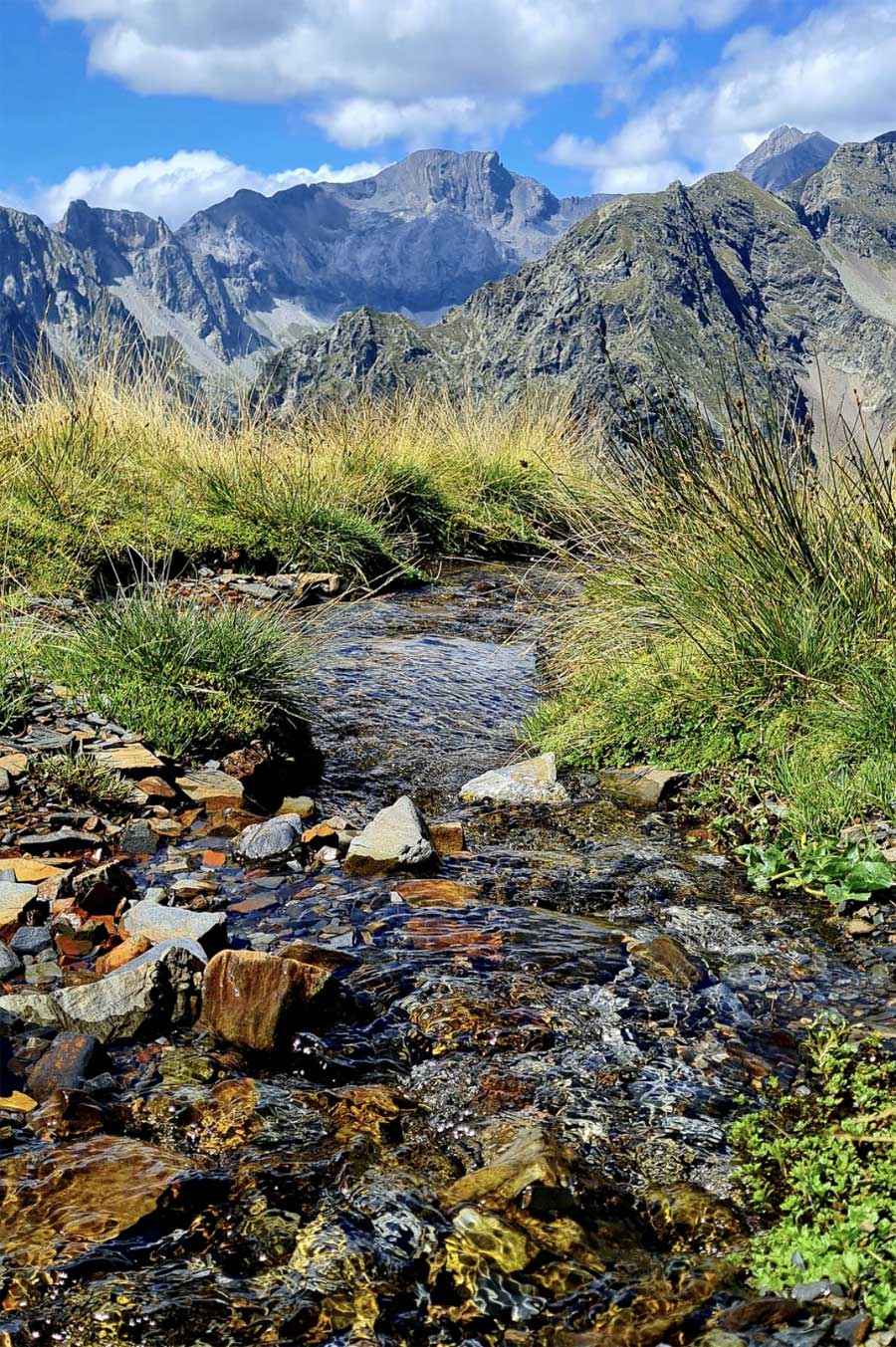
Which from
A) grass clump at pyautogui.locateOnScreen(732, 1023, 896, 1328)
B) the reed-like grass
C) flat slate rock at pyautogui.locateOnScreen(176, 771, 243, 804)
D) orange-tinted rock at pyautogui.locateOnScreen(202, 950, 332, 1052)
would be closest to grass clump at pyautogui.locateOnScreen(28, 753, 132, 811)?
flat slate rock at pyautogui.locateOnScreen(176, 771, 243, 804)

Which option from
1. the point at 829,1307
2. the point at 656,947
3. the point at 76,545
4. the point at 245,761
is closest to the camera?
the point at 829,1307

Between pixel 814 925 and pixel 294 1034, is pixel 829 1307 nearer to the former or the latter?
pixel 294 1034

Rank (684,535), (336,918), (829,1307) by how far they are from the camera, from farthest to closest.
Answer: (684,535), (336,918), (829,1307)

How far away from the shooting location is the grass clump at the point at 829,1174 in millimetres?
1965

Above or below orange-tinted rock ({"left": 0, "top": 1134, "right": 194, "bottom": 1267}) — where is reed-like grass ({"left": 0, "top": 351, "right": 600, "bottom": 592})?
above

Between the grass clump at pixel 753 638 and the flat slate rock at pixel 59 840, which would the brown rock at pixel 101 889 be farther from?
the grass clump at pixel 753 638

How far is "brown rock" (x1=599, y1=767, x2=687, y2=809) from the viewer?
5105 millimetres

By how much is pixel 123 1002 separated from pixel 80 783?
1.91 metres

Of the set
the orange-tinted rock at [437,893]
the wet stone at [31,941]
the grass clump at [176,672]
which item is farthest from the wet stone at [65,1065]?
the grass clump at [176,672]

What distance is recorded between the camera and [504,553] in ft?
44.5

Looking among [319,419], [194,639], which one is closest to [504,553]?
[319,419]

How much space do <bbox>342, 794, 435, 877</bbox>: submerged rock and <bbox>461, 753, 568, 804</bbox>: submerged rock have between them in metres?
0.93

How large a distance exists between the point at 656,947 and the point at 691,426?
3928 mm

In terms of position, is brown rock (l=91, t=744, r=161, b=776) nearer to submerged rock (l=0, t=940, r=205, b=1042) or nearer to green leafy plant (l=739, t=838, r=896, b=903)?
submerged rock (l=0, t=940, r=205, b=1042)
